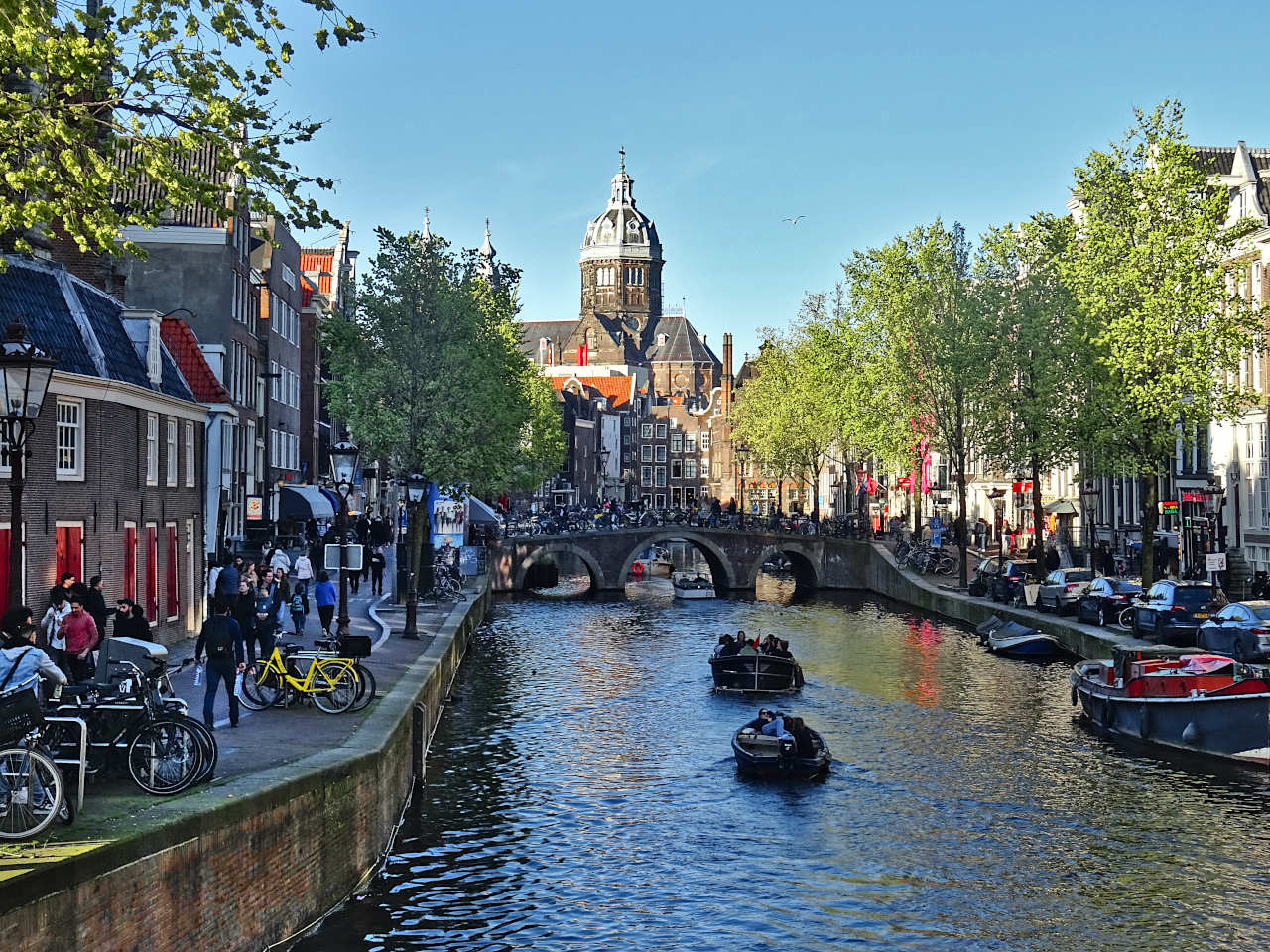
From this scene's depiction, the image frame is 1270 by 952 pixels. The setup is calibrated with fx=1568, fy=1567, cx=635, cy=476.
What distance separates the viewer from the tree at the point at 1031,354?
2382 inches

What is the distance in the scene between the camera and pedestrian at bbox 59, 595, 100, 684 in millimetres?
24484

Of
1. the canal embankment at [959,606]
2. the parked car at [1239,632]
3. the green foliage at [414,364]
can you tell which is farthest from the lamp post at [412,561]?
the parked car at [1239,632]

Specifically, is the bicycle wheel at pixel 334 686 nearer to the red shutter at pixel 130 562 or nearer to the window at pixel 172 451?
the red shutter at pixel 130 562

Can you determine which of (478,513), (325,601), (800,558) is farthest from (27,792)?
(800,558)

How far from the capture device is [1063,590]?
57.2m

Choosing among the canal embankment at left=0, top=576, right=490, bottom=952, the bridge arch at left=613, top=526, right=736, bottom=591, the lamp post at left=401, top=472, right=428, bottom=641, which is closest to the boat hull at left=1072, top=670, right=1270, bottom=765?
the canal embankment at left=0, top=576, right=490, bottom=952

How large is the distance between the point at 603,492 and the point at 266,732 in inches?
6747

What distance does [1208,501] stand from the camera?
62.2 m

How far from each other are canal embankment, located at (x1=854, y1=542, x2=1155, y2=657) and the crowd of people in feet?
31.8

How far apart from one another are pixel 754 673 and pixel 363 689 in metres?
20.2

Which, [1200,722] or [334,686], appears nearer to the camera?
[334,686]

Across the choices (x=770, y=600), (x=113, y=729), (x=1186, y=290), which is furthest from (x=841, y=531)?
(x=113, y=729)

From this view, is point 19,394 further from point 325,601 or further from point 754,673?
point 754,673

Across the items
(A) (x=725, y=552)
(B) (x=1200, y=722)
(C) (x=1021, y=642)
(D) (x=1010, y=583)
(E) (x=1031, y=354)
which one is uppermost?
(E) (x=1031, y=354)
